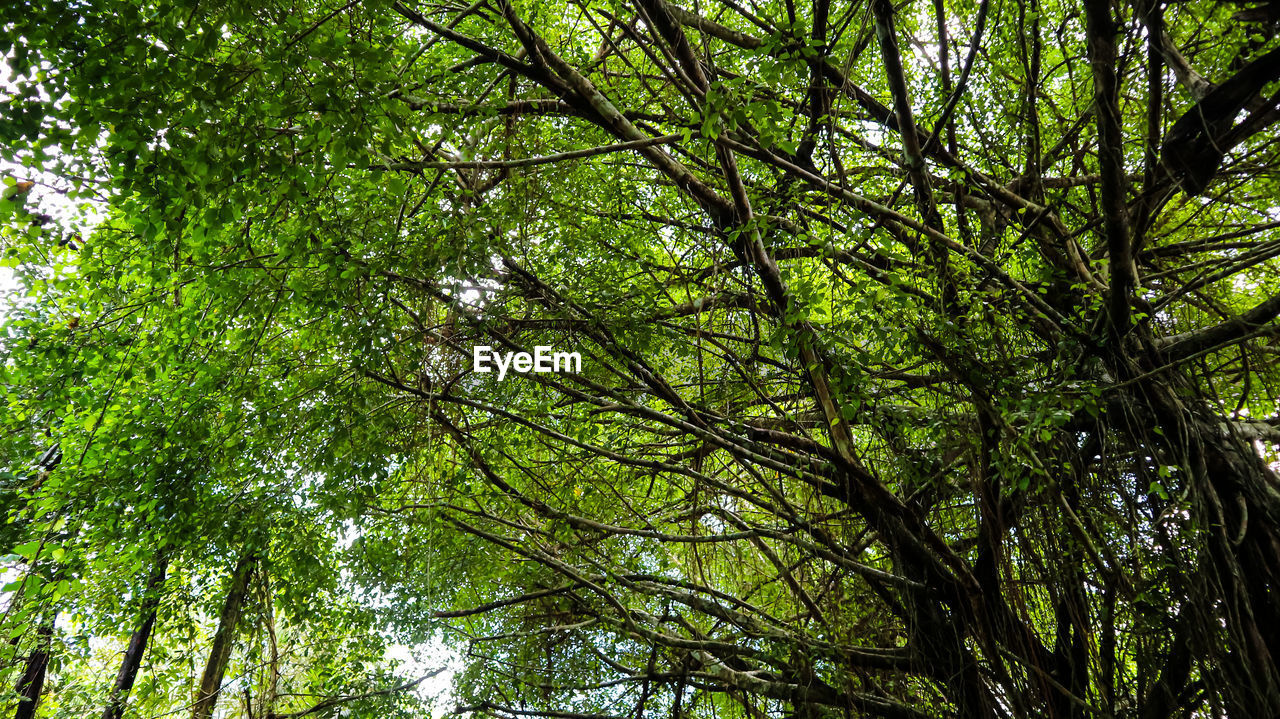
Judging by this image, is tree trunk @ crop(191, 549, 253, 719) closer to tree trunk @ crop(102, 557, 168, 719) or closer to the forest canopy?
the forest canopy

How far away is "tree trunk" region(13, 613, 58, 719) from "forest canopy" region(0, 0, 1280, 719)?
0.06m

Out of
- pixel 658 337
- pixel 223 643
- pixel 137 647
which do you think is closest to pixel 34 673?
pixel 137 647

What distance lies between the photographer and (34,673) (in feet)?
16.2

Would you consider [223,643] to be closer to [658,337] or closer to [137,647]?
[137,647]

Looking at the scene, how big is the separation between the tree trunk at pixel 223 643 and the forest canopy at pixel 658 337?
4 centimetres

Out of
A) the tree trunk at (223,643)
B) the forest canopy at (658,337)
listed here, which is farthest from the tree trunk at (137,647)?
the tree trunk at (223,643)

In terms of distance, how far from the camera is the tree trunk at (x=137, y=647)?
4039 millimetres

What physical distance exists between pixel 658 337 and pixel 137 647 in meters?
4.97

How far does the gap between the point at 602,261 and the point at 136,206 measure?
7.24 feet

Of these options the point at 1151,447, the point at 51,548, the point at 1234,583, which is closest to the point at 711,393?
the point at 1151,447

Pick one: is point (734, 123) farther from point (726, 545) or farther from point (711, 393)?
point (726, 545)

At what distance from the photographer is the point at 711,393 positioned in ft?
13.4

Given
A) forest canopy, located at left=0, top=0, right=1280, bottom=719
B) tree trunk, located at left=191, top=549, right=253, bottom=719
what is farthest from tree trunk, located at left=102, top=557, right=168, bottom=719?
tree trunk, located at left=191, top=549, right=253, bottom=719

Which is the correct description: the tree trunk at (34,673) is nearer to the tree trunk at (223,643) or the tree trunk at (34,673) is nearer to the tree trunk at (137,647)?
the tree trunk at (137,647)
